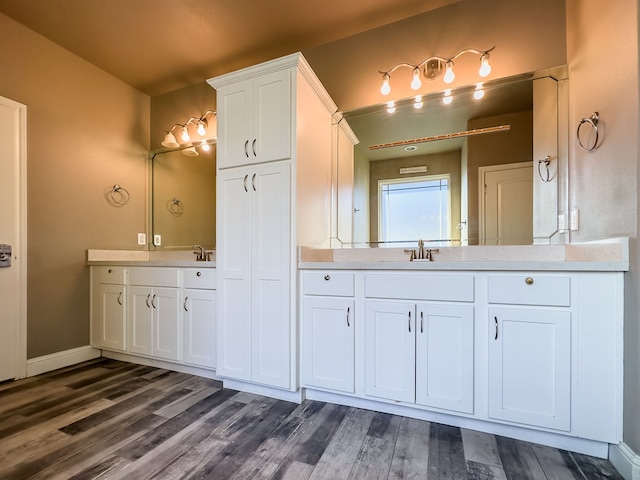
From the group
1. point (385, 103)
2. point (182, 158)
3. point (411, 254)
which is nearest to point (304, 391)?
point (411, 254)

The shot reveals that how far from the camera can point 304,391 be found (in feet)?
6.17

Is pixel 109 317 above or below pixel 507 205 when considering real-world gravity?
below

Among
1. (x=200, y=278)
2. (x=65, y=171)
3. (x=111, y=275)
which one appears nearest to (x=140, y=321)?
(x=111, y=275)

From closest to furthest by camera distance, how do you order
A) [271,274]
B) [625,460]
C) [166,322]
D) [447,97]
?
1. [625,460]
2. [271,274]
3. [447,97]
4. [166,322]

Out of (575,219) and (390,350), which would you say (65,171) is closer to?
(390,350)

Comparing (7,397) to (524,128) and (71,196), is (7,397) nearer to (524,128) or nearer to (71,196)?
(71,196)

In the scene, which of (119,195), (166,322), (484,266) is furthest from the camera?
(119,195)

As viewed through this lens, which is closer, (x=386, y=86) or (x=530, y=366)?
(x=530, y=366)

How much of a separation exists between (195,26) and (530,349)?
3065mm

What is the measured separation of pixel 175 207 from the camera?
3.00m

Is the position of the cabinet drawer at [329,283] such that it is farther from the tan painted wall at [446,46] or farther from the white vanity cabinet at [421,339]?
the tan painted wall at [446,46]

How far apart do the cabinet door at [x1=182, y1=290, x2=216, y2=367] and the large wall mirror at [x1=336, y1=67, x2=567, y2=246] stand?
3.67ft

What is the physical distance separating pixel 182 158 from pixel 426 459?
309cm

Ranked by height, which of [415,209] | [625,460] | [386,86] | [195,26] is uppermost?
[195,26]
